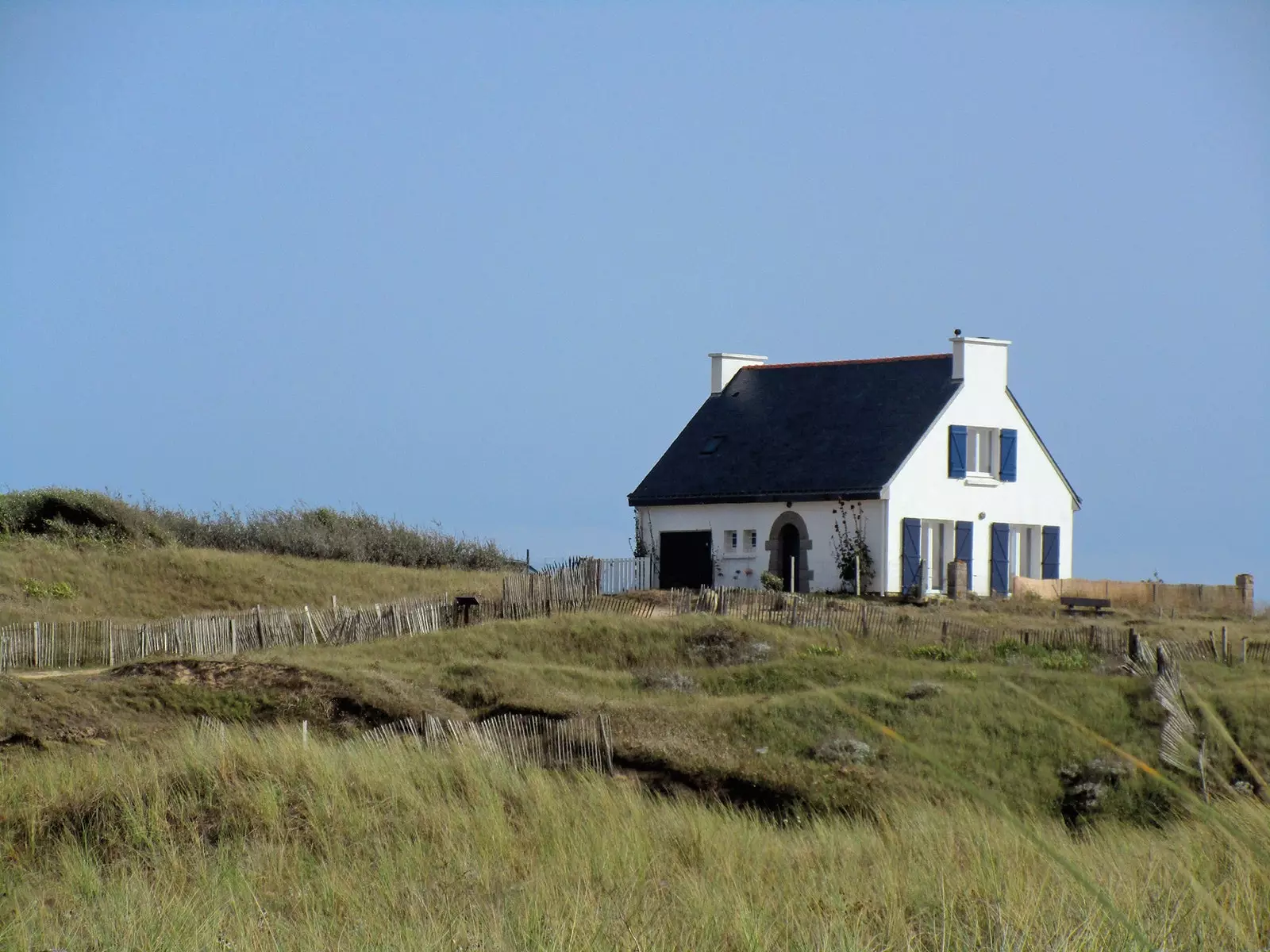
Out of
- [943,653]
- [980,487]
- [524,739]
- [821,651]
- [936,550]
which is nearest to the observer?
[524,739]

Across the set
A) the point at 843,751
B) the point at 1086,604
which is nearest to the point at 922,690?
the point at 843,751

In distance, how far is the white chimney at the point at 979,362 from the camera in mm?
35156

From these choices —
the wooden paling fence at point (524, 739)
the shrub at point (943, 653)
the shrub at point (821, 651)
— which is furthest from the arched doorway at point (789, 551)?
the wooden paling fence at point (524, 739)

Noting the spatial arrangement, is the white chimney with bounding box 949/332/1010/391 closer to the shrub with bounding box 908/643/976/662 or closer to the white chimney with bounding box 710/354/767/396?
the white chimney with bounding box 710/354/767/396

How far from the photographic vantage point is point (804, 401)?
37.7 meters

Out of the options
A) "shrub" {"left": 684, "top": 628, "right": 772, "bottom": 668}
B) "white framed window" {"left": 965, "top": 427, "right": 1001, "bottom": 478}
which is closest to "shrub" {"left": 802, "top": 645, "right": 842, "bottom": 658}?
"shrub" {"left": 684, "top": 628, "right": 772, "bottom": 668}

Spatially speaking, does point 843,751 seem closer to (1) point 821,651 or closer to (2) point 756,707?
(2) point 756,707

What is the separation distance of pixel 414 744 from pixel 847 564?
2268cm

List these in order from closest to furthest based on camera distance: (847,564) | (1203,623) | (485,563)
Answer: (1203,623) < (847,564) < (485,563)

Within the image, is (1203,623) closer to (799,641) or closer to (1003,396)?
(1003,396)

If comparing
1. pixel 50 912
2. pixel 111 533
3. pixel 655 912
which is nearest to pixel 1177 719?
pixel 655 912

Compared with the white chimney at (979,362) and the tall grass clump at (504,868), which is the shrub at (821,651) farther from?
the tall grass clump at (504,868)

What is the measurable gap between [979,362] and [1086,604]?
685 centimetres

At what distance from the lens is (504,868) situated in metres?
7.95
